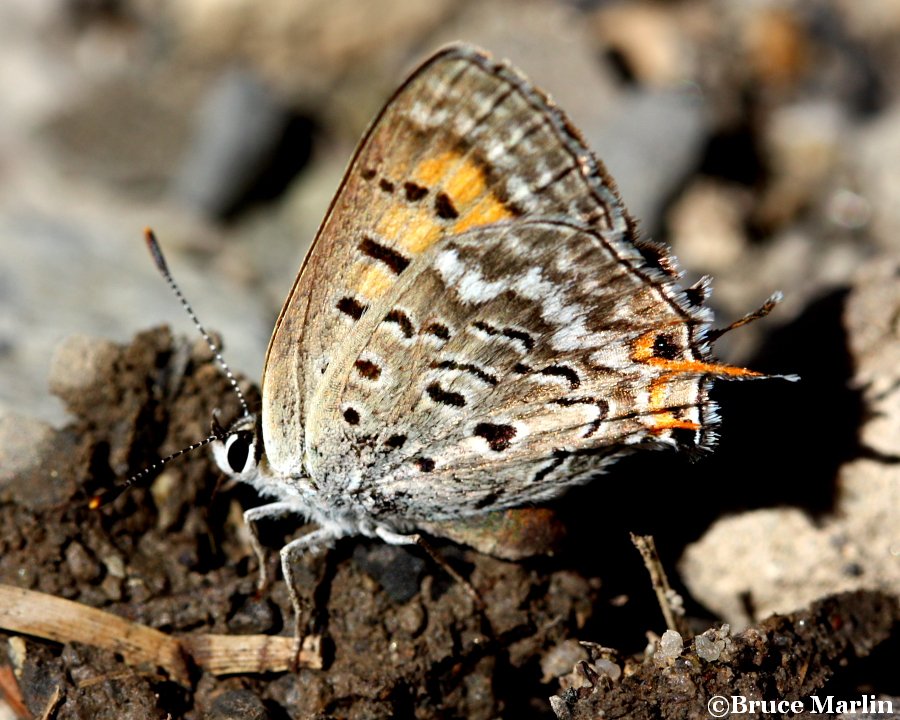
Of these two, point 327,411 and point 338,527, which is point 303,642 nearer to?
point 338,527

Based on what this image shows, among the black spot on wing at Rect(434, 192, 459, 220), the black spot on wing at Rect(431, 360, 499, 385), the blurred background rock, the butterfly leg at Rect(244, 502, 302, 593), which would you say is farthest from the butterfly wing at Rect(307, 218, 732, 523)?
the blurred background rock

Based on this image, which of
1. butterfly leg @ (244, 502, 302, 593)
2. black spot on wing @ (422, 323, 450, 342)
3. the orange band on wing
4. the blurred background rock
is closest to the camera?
the orange band on wing

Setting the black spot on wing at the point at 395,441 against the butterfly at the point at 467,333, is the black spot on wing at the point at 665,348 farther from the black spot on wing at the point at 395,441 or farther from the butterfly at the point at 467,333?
the black spot on wing at the point at 395,441

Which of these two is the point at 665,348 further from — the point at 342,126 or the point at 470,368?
the point at 342,126

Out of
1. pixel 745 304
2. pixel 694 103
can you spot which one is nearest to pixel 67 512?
pixel 745 304

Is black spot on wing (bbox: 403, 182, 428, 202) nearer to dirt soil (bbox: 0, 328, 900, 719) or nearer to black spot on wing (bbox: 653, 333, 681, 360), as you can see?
black spot on wing (bbox: 653, 333, 681, 360)

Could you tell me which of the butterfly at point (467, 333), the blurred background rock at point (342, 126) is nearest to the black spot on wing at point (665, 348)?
the butterfly at point (467, 333)
